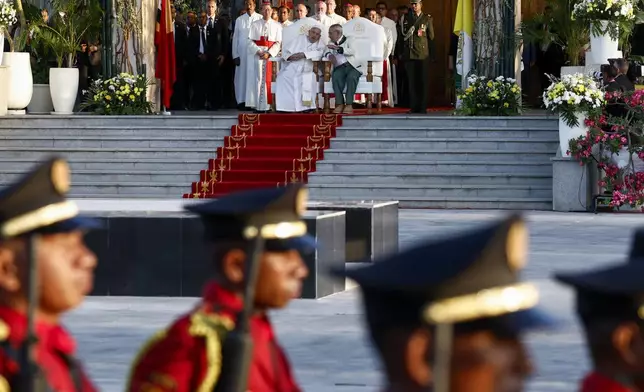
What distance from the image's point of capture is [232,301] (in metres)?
4.16

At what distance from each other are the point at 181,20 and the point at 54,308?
73.9 feet

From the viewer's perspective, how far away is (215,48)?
25984 millimetres

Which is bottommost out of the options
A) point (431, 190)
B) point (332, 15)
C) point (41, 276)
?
point (431, 190)

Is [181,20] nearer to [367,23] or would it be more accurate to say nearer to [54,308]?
[367,23]

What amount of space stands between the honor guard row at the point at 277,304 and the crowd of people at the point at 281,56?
61.9 feet

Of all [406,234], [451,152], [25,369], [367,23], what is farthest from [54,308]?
[367,23]

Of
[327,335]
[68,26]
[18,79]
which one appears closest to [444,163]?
[68,26]

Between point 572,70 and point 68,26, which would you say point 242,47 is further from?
point 572,70

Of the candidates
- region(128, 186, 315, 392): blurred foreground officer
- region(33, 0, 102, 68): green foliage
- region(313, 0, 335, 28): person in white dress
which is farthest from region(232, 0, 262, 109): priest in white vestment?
region(128, 186, 315, 392): blurred foreground officer

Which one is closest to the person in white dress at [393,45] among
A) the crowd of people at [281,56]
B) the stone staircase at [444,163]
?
the crowd of people at [281,56]

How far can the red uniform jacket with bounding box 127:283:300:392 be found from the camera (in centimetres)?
400

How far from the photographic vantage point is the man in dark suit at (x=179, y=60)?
2592cm

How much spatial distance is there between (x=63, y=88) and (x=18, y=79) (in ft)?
2.18

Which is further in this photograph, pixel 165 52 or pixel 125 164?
pixel 165 52
